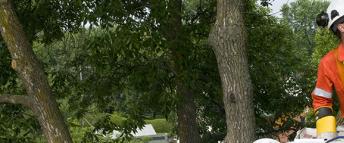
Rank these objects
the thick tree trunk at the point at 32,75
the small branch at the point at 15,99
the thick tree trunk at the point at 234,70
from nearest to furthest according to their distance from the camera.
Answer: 1. the thick tree trunk at the point at 234,70
2. the thick tree trunk at the point at 32,75
3. the small branch at the point at 15,99

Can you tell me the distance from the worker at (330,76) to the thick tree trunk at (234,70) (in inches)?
89.8

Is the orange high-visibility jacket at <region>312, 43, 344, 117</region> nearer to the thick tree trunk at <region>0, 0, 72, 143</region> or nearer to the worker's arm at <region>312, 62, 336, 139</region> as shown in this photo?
the worker's arm at <region>312, 62, 336, 139</region>

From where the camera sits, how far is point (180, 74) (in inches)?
402

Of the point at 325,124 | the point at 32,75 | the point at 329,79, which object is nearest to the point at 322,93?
the point at 329,79

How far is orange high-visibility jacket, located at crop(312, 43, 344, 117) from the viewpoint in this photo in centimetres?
553

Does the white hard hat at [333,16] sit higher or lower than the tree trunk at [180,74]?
higher

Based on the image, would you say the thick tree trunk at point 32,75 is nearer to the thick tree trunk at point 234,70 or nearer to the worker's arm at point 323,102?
the thick tree trunk at point 234,70

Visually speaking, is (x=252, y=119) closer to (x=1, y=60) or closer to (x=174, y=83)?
(x=174, y=83)

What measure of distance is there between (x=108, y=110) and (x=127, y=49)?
2.87m

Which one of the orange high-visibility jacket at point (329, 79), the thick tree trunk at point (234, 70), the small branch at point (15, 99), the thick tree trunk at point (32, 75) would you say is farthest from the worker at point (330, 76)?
the small branch at point (15, 99)

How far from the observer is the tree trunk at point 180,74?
1001 cm

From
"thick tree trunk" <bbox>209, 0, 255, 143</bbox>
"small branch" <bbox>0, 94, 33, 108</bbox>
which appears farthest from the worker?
"small branch" <bbox>0, 94, 33, 108</bbox>

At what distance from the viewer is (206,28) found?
11.3 meters

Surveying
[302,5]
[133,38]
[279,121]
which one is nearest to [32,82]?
[133,38]
